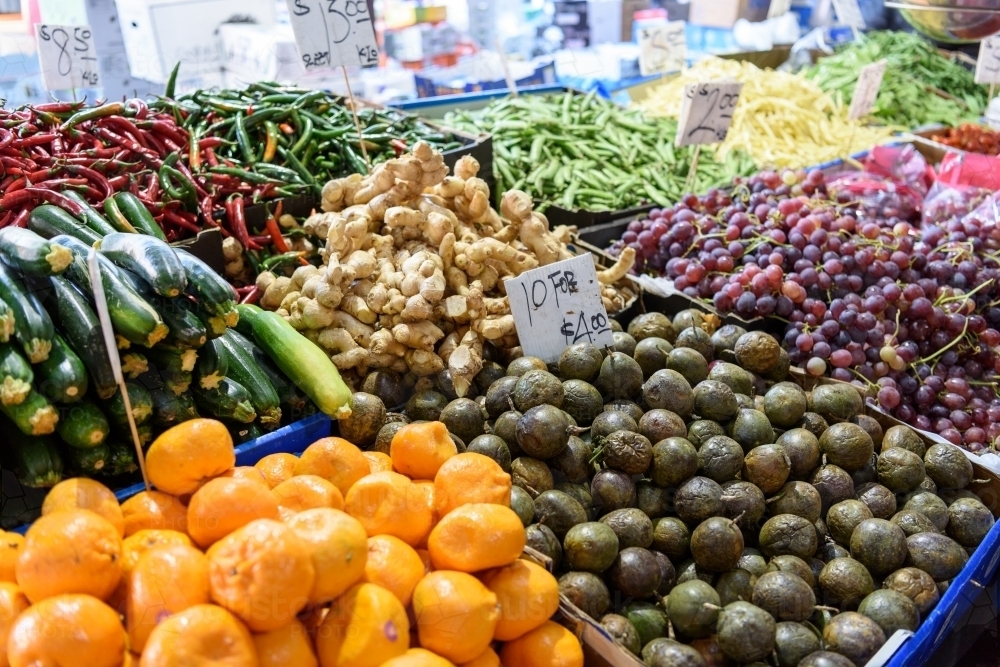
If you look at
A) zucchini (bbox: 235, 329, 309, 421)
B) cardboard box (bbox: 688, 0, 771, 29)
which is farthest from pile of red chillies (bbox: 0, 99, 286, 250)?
cardboard box (bbox: 688, 0, 771, 29)

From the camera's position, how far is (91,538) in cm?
124

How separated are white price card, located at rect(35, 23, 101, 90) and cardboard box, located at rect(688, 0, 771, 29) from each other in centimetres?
609

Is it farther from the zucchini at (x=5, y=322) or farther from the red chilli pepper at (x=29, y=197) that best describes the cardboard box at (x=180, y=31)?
the zucchini at (x=5, y=322)

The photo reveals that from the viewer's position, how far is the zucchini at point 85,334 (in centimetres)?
159

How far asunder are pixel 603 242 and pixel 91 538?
2592 millimetres

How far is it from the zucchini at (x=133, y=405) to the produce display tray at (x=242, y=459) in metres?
0.16

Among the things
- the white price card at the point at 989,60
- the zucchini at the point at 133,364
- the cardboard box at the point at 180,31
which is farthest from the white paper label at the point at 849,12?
the zucchini at the point at 133,364

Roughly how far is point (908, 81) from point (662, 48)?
7.52 ft

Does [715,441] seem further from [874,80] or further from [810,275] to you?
[874,80]

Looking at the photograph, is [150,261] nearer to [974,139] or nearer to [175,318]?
[175,318]

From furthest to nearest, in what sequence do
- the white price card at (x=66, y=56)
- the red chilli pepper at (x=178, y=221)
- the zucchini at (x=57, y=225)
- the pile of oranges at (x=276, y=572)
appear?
the white price card at (x=66, y=56), the red chilli pepper at (x=178, y=221), the zucchini at (x=57, y=225), the pile of oranges at (x=276, y=572)

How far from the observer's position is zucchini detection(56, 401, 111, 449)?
Answer: 158 centimetres

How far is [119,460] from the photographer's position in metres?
1.68

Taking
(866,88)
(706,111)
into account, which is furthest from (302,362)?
(866,88)
